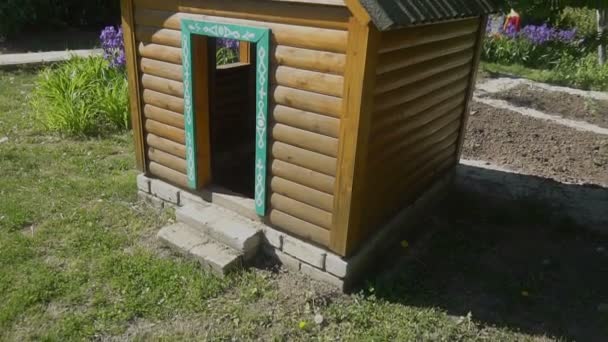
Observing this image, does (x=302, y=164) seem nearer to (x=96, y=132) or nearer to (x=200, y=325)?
(x=200, y=325)

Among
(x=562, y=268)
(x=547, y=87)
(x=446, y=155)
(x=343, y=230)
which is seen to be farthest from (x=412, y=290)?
(x=547, y=87)

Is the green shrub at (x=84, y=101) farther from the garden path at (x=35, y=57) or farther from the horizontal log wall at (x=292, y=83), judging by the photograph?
the garden path at (x=35, y=57)

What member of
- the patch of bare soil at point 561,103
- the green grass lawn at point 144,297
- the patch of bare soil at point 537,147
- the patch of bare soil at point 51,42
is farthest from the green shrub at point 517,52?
the green grass lawn at point 144,297

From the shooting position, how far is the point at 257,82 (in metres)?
3.75

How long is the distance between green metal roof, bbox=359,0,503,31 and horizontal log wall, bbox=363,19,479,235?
8.6 inches

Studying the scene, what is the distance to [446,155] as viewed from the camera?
5258 millimetres

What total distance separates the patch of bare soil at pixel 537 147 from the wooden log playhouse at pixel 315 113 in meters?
1.85

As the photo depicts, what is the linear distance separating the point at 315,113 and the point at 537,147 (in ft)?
15.4

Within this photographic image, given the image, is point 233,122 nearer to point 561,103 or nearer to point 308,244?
point 308,244

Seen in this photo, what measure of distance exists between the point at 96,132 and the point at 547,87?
8237 millimetres

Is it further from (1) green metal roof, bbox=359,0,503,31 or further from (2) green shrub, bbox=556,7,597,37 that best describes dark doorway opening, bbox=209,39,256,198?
(2) green shrub, bbox=556,7,597,37

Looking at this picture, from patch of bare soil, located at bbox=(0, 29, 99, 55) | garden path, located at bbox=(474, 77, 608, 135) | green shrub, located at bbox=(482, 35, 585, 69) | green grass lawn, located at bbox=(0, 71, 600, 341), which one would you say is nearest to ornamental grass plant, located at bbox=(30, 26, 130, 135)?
green grass lawn, located at bbox=(0, 71, 600, 341)

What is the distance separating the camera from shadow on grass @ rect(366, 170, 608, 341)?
12.4 feet

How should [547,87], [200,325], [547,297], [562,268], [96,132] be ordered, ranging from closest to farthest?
1. [200,325]
2. [547,297]
3. [562,268]
4. [96,132]
5. [547,87]
